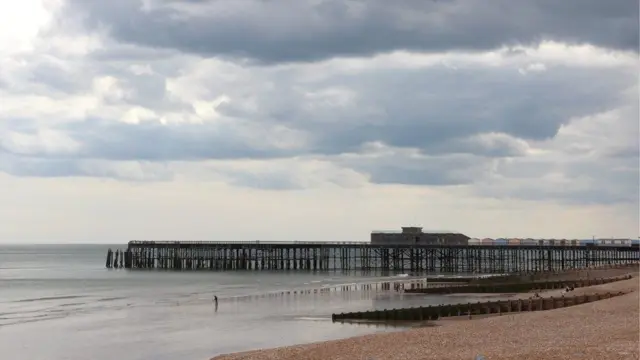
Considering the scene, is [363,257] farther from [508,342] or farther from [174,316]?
[508,342]

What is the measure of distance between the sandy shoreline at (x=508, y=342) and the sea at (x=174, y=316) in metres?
4.57

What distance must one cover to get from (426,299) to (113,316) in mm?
18156

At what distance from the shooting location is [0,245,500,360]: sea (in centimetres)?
2945

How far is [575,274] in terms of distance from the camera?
69.1 meters

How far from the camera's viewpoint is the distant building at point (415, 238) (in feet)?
311

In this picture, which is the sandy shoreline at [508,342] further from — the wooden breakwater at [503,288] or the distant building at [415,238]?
the distant building at [415,238]

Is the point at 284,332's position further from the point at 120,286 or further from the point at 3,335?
the point at 120,286

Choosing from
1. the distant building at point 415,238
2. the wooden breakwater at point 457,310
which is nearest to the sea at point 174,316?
the wooden breakwater at point 457,310

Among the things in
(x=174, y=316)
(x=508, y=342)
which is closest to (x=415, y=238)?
(x=174, y=316)

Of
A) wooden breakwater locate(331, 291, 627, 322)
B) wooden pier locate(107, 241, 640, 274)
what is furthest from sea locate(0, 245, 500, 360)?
wooden pier locate(107, 241, 640, 274)

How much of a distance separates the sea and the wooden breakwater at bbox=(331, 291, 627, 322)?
1266mm

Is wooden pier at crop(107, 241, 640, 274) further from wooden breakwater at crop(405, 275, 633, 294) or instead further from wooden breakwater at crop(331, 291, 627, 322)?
wooden breakwater at crop(331, 291, 627, 322)

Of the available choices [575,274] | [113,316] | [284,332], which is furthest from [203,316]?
[575,274]

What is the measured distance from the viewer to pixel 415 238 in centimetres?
9506
